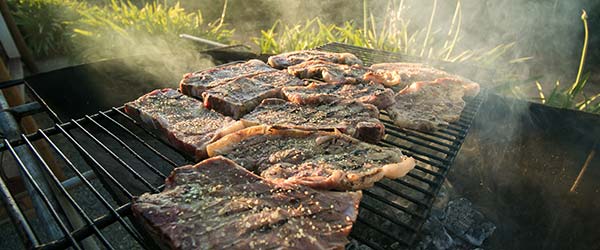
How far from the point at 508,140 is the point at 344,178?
2.27m

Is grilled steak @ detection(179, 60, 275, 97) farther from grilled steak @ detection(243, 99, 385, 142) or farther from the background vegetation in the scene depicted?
the background vegetation

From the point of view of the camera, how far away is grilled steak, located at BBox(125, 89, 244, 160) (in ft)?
8.18

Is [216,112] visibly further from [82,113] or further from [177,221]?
[82,113]

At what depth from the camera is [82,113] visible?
4.58 m

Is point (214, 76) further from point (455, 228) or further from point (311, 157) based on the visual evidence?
point (455, 228)

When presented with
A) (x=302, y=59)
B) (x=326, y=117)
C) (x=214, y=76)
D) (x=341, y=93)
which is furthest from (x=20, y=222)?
(x=302, y=59)

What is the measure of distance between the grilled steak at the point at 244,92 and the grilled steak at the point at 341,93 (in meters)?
0.20

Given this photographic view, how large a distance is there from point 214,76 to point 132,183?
142cm

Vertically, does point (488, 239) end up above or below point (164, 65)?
below

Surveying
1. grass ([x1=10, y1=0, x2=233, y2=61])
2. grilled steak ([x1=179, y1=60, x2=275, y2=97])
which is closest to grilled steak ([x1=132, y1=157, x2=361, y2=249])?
grilled steak ([x1=179, y1=60, x2=275, y2=97])

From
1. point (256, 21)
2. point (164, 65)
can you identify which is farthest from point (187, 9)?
point (164, 65)

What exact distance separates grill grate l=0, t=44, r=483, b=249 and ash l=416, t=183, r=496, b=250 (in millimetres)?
263

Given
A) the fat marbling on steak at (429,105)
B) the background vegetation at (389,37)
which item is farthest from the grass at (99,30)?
the fat marbling on steak at (429,105)

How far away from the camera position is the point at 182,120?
9.14 feet
